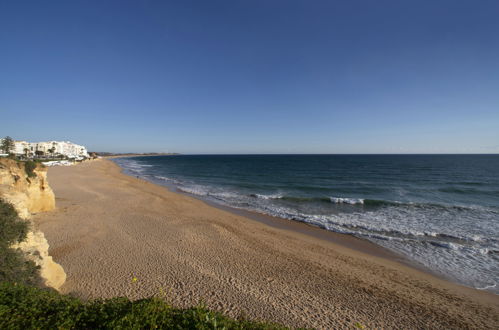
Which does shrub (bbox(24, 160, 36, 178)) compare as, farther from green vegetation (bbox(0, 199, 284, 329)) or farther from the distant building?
the distant building

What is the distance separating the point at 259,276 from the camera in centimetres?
804

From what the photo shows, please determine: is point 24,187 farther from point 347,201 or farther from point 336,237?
point 347,201

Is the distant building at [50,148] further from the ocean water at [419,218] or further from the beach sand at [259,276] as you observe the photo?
the ocean water at [419,218]

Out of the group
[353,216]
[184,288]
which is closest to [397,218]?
[353,216]

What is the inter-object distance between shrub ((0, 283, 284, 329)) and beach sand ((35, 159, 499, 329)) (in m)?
3.13

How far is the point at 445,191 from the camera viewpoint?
26750mm

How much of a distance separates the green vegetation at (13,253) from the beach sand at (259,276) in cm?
179

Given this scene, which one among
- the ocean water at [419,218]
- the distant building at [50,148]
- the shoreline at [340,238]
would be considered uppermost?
the distant building at [50,148]

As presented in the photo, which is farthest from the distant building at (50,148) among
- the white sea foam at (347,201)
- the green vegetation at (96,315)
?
the green vegetation at (96,315)

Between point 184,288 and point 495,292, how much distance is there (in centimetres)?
1181

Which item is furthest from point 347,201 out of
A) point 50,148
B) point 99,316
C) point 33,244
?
point 50,148

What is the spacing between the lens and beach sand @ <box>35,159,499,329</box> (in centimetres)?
638

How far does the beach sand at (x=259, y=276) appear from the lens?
6379 millimetres

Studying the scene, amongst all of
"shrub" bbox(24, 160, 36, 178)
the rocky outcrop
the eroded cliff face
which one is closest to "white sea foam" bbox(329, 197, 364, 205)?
the eroded cliff face
